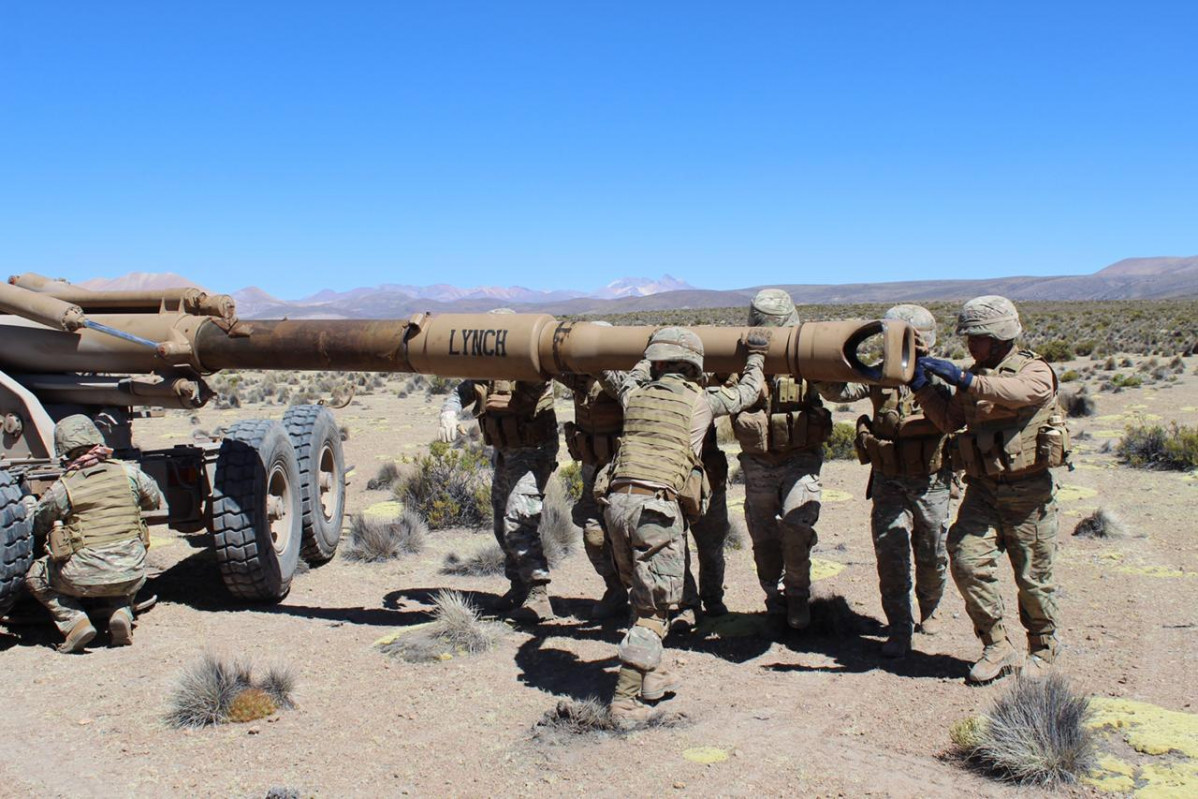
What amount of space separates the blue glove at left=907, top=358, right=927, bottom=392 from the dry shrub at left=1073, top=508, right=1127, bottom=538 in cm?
446

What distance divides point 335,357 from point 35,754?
286 centimetres

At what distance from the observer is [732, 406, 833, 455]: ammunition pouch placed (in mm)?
5969

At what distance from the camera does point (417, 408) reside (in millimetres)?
21797

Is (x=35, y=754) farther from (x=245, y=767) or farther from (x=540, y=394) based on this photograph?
(x=540, y=394)

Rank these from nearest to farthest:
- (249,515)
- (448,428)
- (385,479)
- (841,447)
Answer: (448,428)
(249,515)
(385,479)
(841,447)

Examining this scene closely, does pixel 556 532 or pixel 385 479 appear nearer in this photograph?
pixel 556 532

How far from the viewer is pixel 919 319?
19.3 ft

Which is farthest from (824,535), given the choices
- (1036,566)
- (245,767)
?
(245,767)

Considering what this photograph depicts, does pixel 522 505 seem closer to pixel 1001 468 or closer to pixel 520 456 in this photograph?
pixel 520 456

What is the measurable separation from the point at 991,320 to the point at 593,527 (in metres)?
2.71

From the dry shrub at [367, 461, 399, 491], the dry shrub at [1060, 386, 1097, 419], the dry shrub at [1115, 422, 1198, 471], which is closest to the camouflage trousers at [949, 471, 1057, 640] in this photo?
the dry shrub at [1115, 422, 1198, 471]

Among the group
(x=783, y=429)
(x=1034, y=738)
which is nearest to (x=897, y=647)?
(x=783, y=429)

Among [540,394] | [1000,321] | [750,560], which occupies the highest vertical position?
[1000,321]

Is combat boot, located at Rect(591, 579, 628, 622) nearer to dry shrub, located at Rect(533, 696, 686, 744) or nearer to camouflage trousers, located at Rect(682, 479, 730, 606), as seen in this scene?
camouflage trousers, located at Rect(682, 479, 730, 606)
